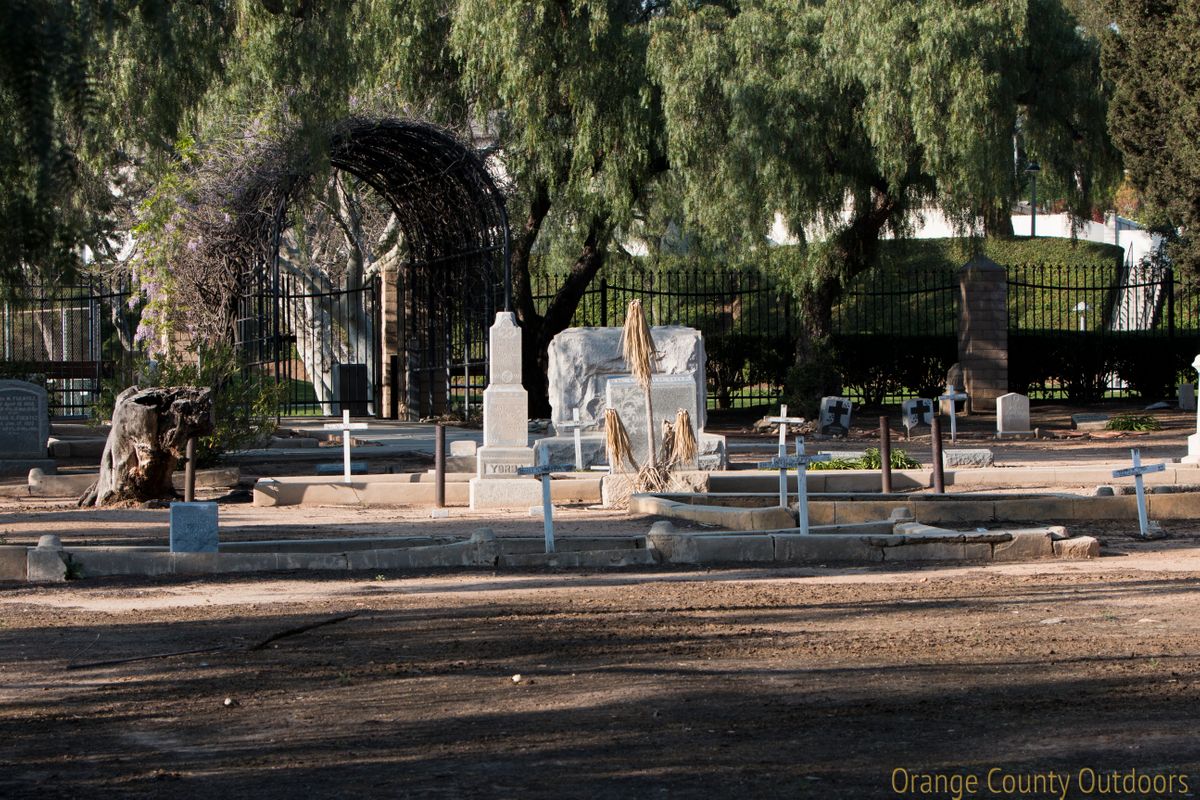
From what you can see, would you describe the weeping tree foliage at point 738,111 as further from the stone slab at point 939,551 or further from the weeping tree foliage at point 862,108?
the stone slab at point 939,551

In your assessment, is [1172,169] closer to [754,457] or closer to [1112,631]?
[754,457]

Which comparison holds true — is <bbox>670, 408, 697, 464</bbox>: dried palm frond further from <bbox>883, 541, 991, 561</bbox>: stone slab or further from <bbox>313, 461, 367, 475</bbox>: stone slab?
<bbox>313, 461, 367, 475</bbox>: stone slab

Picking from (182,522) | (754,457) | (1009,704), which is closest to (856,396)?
(754,457)

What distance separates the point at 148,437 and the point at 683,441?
558 centimetres

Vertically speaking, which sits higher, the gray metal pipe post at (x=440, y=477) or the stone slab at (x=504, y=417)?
the stone slab at (x=504, y=417)

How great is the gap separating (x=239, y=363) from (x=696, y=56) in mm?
9594

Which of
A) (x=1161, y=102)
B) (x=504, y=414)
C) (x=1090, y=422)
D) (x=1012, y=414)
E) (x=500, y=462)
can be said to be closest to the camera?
(x=500, y=462)

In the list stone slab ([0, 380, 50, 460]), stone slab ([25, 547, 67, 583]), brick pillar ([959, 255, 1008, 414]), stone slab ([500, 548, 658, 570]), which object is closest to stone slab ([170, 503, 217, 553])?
stone slab ([25, 547, 67, 583])

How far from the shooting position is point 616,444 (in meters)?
14.9

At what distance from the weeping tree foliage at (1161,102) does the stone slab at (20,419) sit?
1829 centimetres

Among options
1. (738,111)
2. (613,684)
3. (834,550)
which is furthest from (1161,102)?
(613,684)

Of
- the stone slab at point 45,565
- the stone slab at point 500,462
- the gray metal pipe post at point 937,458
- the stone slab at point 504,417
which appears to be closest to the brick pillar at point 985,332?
the gray metal pipe post at point 937,458

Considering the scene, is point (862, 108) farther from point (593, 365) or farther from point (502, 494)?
point (502, 494)

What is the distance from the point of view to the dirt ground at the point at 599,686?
5.47 meters
